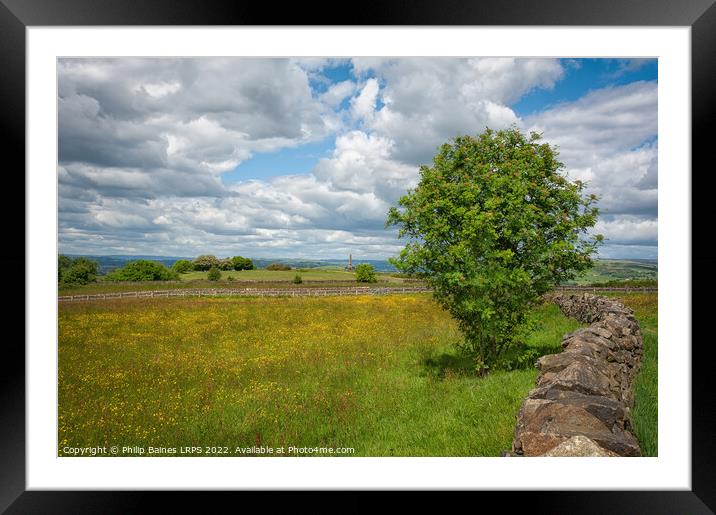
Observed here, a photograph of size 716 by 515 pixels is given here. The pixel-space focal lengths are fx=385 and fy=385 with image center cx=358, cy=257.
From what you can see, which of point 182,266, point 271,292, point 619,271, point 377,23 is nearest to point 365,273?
point 271,292

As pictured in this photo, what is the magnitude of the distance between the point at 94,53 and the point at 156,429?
507 cm

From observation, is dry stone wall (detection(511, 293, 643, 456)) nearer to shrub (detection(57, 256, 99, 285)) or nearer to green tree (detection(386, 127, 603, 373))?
green tree (detection(386, 127, 603, 373))

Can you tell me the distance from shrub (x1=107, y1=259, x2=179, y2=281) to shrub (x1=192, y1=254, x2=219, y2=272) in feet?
Result: 15.2

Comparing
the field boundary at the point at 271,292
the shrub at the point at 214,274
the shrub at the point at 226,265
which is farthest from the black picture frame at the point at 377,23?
the shrub at the point at 226,265

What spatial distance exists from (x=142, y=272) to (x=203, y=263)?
880 cm

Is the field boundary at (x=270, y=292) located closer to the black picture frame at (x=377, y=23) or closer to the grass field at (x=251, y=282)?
the grass field at (x=251, y=282)

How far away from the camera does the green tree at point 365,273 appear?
73.8 ft

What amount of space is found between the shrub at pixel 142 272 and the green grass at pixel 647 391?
11793 millimetres

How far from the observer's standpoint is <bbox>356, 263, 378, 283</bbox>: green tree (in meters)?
22.5

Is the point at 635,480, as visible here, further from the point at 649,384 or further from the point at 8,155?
the point at 8,155

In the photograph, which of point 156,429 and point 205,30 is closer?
point 205,30

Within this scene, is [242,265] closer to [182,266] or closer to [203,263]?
[203,263]

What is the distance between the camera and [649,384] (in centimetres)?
581

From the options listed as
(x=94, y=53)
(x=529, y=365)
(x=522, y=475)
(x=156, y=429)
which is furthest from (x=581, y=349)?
(x=94, y=53)
